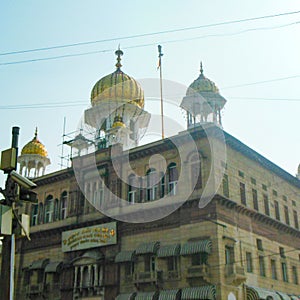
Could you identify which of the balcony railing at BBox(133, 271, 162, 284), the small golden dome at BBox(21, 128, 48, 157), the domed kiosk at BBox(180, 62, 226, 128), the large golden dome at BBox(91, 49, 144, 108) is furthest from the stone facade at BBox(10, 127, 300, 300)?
the large golden dome at BBox(91, 49, 144, 108)

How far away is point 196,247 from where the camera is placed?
83.9ft

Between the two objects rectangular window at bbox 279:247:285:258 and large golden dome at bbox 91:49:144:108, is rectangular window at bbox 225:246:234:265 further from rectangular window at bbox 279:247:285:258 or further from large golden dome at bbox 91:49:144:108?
large golden dome at bbox 91:49:144:108

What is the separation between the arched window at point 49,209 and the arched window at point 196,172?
42.1 feet

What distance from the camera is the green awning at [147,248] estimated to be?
27688 mm

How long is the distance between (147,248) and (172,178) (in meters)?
4.52

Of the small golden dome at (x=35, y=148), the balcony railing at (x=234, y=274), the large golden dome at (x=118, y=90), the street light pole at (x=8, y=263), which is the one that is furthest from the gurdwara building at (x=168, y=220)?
the street light pole at (x=8, y=263)

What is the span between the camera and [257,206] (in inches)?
1227

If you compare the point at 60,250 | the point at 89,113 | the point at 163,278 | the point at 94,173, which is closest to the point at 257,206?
the point at 163,278

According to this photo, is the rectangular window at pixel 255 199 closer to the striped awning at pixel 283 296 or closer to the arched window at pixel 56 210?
the striped awning at pixel 283 296

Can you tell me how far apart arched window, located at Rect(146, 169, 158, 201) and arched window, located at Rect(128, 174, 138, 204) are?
3.05 feet

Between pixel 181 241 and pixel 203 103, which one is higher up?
pixel 203 103

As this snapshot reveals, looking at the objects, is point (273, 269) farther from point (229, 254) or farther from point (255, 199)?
point (229, 254)

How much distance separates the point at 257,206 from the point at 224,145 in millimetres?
5077

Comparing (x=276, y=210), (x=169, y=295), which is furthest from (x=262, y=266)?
(x=169, y=295)
